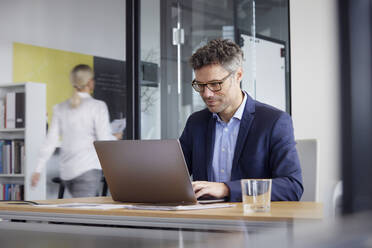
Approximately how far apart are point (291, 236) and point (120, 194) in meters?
1.42

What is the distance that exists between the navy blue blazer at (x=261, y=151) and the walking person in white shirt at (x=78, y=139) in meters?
2.41

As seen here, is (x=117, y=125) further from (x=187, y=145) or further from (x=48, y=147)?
(x=187, y=145)

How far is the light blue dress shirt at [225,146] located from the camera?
1972 mm

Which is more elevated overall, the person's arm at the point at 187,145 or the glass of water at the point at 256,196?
the person's arm at the point at 187,145

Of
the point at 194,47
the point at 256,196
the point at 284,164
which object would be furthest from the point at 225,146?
the point at 194,47

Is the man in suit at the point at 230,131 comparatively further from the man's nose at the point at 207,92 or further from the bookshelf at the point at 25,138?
the bookshelf at the point at 25,138

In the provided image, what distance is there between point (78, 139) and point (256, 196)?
4013 mm

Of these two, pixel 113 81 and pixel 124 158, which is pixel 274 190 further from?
pixel 113 81

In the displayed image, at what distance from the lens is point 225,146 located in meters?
1.99

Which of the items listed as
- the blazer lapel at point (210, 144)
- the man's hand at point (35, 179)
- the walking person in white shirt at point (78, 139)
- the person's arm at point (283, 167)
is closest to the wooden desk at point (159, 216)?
the person's arm at point (283, 167)

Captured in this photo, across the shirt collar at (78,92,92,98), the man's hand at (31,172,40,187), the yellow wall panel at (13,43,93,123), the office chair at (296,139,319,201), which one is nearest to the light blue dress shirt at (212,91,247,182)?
the office chair at (296,139,319,201)

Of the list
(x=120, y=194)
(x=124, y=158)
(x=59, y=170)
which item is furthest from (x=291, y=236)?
(x=59, y=170)

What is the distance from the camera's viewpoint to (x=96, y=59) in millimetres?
5812

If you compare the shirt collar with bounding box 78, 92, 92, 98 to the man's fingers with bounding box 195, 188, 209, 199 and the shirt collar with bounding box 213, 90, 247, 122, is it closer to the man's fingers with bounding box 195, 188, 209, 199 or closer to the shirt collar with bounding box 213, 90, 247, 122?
the shirt collar with bounding box 213, 90, 247, 122
